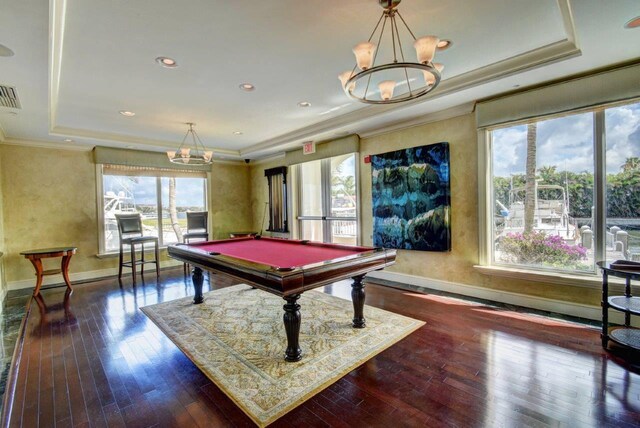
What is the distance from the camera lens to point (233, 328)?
122 inches

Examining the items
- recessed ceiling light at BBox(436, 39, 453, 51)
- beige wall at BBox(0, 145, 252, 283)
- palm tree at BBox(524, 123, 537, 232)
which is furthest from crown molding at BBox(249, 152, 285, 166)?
palm tree at BBox(524, 123, 537, 232)

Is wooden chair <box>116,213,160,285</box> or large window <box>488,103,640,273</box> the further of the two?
wooden chair <box>116,213,160,285</box>

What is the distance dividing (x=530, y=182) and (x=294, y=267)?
321 centimetres

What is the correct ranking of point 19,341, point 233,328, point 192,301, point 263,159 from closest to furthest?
point 19,341
point 233,328
point 192,301
point 263,159

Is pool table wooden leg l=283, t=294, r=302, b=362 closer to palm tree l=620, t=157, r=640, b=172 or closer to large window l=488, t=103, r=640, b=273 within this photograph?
large window l=488, t=103, r=640, b=273

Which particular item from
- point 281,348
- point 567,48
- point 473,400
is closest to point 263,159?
point 281,348

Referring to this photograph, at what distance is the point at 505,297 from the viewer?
3699mm

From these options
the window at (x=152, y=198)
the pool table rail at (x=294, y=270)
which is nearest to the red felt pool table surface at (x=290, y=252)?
the pool table rail at (x=294, y=270)

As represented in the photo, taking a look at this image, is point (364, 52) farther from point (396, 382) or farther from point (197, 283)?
point (197, 283)

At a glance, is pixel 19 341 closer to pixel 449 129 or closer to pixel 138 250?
pixel 138 250

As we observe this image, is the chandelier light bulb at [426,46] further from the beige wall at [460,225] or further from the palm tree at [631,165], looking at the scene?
the palm tree at [631,165]

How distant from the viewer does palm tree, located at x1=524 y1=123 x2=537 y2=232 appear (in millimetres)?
3554

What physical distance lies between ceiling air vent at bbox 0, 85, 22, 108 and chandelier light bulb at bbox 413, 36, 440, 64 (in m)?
3.91

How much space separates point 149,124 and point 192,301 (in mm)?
2933
